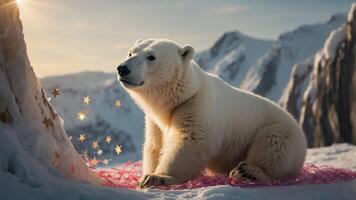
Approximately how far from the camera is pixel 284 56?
12912 centimetres

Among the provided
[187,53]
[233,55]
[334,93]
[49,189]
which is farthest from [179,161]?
[233,55]

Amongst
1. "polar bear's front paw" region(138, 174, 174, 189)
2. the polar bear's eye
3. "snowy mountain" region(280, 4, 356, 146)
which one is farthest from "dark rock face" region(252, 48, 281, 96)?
"polar bear's front paw" region(138, 174, 174, 189)

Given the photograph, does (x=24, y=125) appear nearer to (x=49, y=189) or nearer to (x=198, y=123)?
(x=49, y=189)

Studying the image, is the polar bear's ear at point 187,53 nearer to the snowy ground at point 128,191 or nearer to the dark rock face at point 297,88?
the snowy ground at point 128,191

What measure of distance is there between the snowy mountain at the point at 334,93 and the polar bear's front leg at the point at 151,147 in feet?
70.8

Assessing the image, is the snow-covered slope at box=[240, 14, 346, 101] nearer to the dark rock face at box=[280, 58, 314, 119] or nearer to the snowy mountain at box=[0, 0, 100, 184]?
the dark rock face at box=[280, 58, 314, 119]

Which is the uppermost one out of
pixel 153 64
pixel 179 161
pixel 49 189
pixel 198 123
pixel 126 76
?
pixel 153 64

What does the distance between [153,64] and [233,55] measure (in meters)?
155

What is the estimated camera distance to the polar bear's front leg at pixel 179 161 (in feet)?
14.9

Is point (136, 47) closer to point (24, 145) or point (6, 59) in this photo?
point (6, 59)

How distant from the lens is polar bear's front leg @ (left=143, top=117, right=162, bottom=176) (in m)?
5.49

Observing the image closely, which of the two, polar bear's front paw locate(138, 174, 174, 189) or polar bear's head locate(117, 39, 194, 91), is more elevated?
polar bear's head locate(117, 39, 194, 91)

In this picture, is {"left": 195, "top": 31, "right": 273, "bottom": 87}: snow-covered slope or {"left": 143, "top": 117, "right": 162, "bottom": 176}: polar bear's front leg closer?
{"left": 143, "top": 117, "right": 162, "bottom": 176}: polar bear's front leg

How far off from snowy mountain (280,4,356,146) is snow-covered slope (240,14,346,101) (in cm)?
8293
